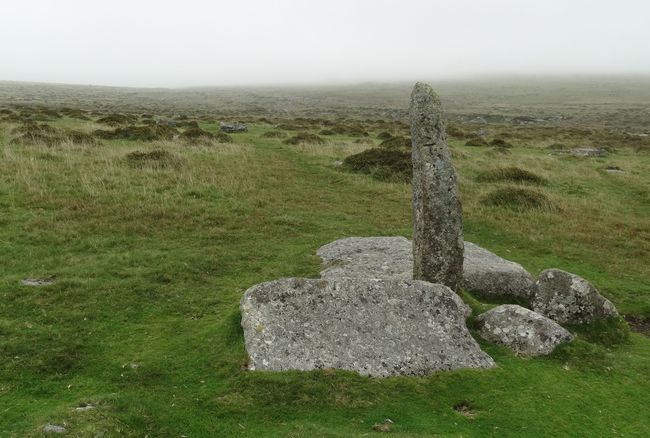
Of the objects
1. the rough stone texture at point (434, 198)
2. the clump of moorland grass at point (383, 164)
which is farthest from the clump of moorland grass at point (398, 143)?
the rough stone texture at point (434, 198)

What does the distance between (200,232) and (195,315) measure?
20.2 feet

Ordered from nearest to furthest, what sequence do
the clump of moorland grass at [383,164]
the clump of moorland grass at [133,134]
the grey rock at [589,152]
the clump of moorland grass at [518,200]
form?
the clump of moorland grass at [518,200] < the clump of moorland grass at [383,164] < the clump of moorland grass at [133,134] < the grey rock at [589,152]

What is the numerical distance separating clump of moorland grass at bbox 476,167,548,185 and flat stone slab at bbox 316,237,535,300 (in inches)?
524

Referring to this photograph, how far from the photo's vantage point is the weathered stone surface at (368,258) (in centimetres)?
1370

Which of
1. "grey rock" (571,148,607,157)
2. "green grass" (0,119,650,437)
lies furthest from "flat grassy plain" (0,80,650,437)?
"grey rock" (571,148,607,157)

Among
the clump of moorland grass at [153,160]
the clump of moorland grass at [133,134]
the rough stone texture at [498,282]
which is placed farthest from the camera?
the clump of moorland grass at [133,134]

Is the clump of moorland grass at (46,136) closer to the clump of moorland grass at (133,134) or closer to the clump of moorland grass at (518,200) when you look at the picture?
the clump of moorland grass at (133,134)

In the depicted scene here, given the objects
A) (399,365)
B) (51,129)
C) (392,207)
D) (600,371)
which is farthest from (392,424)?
(51,129)

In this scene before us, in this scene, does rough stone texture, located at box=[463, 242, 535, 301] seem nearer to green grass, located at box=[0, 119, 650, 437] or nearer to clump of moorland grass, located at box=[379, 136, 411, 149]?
green grass, located at box=[0, 119, 650, 437]

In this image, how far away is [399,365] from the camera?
31.0ft

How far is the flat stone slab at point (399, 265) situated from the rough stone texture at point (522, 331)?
7.07 ft

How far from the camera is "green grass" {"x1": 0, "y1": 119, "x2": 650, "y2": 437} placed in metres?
8.15

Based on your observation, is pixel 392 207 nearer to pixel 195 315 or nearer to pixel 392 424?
pixel 195 315

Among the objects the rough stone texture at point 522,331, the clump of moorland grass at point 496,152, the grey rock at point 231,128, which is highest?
the grey rock at point 231,128
